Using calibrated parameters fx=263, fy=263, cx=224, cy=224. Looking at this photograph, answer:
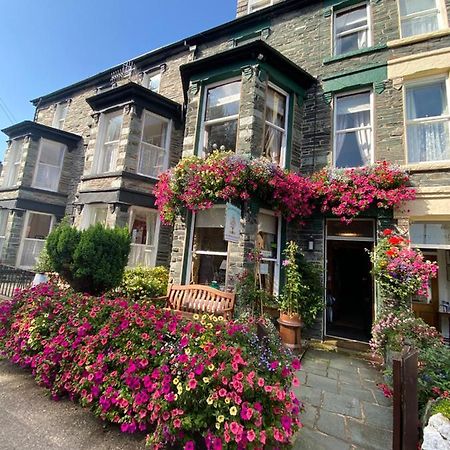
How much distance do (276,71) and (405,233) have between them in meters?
5.57

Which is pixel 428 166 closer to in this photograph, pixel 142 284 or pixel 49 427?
pixel 142 284

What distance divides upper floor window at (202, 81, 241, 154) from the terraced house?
0.11 ft

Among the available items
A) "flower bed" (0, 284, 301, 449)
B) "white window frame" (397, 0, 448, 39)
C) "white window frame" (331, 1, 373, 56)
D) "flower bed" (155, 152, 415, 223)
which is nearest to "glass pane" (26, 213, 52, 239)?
"flower bed" (155, 152, 415, 223)

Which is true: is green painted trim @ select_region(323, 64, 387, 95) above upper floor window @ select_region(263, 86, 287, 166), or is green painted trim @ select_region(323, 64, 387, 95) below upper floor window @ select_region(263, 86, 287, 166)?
above

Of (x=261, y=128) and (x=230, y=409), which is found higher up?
(x=261, y=128)

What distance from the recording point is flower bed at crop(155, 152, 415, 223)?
6.19 m

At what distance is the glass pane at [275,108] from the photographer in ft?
25.0

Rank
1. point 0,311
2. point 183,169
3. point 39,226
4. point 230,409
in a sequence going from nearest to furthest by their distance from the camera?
point 230,409
point 0,311
point 183,169
point 39,226

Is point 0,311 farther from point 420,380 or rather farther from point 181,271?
point 420,380

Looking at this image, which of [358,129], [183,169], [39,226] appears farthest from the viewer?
[39,226]

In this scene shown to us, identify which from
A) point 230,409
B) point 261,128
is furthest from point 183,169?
point 230,409

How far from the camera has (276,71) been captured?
298 inches

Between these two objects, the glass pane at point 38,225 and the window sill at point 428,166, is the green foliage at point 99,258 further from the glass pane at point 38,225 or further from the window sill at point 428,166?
the glass pane at point 38,225

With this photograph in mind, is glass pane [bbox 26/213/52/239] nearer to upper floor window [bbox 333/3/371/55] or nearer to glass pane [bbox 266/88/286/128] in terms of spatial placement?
glass pane [bbox 266/88/286/128]
